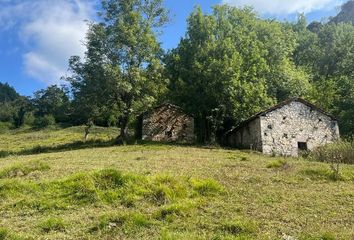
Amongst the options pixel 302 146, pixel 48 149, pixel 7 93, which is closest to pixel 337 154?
pixel 302 146

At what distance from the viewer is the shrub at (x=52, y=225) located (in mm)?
10442

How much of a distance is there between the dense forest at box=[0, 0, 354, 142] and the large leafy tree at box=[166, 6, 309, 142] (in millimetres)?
86

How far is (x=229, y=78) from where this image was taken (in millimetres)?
34781

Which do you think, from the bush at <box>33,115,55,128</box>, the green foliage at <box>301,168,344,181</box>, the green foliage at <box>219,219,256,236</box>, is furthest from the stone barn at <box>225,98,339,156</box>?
the bush at <box>33,115,55,128</box>

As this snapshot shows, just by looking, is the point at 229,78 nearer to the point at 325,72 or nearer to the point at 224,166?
the point at 224,166

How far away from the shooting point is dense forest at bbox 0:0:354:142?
35.1 meters

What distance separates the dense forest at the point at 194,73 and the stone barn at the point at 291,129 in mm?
3811

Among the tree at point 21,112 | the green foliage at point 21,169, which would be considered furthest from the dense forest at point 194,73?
the tree at point 21,112

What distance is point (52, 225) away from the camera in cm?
1055

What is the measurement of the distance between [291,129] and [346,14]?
186ft

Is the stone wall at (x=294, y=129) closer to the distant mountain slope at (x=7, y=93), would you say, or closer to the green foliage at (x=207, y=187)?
the green foliage at (x=207, y=187)

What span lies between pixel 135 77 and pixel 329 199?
25.0m

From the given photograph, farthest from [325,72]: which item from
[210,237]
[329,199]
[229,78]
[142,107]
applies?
[210,237]

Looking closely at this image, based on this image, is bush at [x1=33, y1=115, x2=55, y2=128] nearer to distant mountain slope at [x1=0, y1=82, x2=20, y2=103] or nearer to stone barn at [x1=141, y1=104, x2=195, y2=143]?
stone barn at [x1=141, y1=104, x2=195, y2=143]
